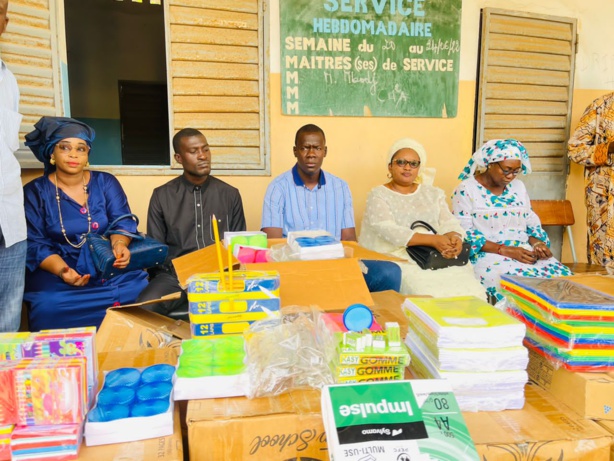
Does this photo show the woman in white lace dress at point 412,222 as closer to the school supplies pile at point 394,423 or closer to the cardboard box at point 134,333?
the cardboard box at point 134,333

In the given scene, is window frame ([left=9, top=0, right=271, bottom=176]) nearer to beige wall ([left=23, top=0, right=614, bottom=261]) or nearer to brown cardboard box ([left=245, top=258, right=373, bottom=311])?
beige wall ([left=23, top=0, right=614, bottom=261])

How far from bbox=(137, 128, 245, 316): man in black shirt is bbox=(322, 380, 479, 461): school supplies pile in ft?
6.86

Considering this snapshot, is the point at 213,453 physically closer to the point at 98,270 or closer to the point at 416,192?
the point at 98,270

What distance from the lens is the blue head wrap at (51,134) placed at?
7.91 feet

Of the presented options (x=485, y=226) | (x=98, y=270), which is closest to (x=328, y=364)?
(x=98, y=270)

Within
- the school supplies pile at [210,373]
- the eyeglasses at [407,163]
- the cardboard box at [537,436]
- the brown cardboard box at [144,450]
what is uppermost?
the eyeglasses at [407,163]

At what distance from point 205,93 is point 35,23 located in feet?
3.91

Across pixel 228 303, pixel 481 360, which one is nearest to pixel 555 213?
pixel 481 360

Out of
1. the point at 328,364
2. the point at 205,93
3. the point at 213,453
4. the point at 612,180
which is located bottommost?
the point at 213,453

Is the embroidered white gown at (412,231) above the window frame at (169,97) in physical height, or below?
below

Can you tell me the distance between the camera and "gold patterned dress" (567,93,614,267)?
12.1 ft

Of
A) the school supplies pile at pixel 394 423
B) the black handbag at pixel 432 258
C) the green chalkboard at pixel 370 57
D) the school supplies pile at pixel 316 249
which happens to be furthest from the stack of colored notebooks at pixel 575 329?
the green chalkboard at pixel 370 57

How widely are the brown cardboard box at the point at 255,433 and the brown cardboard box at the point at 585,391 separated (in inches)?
25.0

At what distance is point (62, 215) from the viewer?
2.53m
